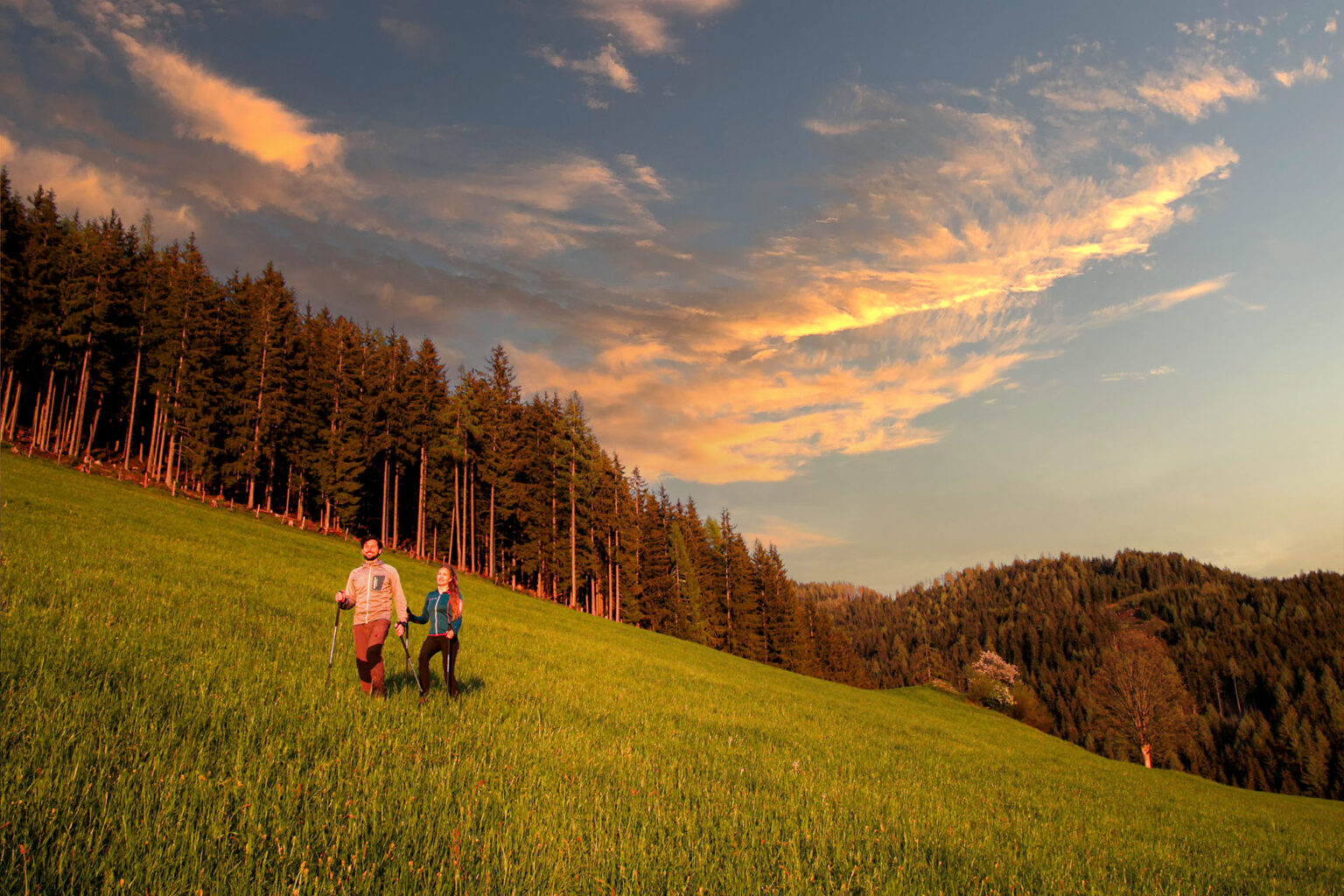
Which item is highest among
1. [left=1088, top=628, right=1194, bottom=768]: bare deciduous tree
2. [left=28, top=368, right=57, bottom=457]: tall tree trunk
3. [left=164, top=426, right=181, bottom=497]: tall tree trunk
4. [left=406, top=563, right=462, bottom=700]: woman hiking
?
[left=28, top=368, right=57, bottom=457]: tall tree trunk

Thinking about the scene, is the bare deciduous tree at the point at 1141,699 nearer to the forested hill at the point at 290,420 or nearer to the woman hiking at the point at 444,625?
the forested hill at the point at 290,420

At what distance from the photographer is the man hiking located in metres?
9.83

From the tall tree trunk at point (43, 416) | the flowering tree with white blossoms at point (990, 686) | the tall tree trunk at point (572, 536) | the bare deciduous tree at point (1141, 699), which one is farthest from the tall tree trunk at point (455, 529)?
the bare deciduous tree at point (1141, 699)

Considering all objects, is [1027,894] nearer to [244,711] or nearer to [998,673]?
[244,711]

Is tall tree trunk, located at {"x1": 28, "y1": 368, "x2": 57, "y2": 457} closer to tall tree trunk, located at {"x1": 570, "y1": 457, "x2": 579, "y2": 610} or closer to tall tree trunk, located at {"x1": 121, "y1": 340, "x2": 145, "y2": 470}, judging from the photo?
tall tree trunk, located at {"x1": 121, "y1": 340, "x2": 145, "y2": 470}

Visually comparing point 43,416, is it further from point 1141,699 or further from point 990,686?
point 1141,699

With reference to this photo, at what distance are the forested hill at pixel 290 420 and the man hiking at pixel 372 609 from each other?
174ft

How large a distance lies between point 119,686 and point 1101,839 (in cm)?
1427

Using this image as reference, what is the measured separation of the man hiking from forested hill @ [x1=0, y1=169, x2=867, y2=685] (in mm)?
53137

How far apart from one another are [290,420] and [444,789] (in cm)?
6507

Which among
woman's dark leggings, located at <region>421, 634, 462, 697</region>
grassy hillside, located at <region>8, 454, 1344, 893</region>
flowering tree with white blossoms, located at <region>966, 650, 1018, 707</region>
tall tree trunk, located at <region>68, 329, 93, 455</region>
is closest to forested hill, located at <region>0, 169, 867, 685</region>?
tall tree trunk, located at <region>68, 329, 93, 455</region>

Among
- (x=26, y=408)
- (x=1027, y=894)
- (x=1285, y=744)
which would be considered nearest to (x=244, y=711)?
(x=1027, y=894)

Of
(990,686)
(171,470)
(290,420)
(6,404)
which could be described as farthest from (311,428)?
(990,686)

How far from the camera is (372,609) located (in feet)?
32.9
